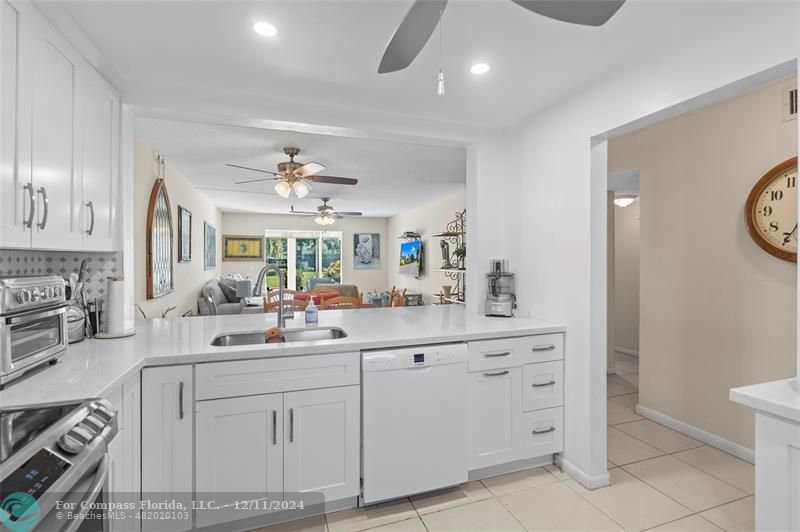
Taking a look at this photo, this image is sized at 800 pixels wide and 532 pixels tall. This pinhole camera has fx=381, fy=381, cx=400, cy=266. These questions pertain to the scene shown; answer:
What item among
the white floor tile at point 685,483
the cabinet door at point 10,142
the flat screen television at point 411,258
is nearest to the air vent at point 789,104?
the white floor tile at point 685,483

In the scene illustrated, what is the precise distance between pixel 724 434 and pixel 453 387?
202 cm

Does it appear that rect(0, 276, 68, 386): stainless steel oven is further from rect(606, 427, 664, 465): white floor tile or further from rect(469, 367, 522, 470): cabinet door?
rect(606, 427, 664, 465): white floor tile

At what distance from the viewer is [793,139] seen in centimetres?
224

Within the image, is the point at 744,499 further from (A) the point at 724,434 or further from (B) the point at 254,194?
(B) the point at 254,194

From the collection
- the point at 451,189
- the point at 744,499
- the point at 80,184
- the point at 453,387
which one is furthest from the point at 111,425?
the point at 451,189

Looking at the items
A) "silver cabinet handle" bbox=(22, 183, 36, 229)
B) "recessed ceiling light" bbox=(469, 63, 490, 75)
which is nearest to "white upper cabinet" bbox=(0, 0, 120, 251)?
"silver cabinet handle" bbox=(22, 183, 36, 229)

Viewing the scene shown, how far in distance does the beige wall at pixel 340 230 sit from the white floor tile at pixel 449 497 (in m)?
7.63

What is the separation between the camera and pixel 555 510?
1962mm

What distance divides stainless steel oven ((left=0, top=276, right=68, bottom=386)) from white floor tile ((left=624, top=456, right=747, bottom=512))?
9.89 feet

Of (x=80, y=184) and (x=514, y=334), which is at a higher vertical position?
(x=80, y=184)

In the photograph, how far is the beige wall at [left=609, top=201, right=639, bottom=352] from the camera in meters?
4.98

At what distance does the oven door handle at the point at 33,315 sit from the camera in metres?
1.29

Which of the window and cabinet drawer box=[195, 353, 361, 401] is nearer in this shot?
cabinet drawer box=[195, 353, 361, 401]

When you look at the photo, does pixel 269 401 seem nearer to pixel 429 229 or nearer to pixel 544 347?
pixel 544 347
